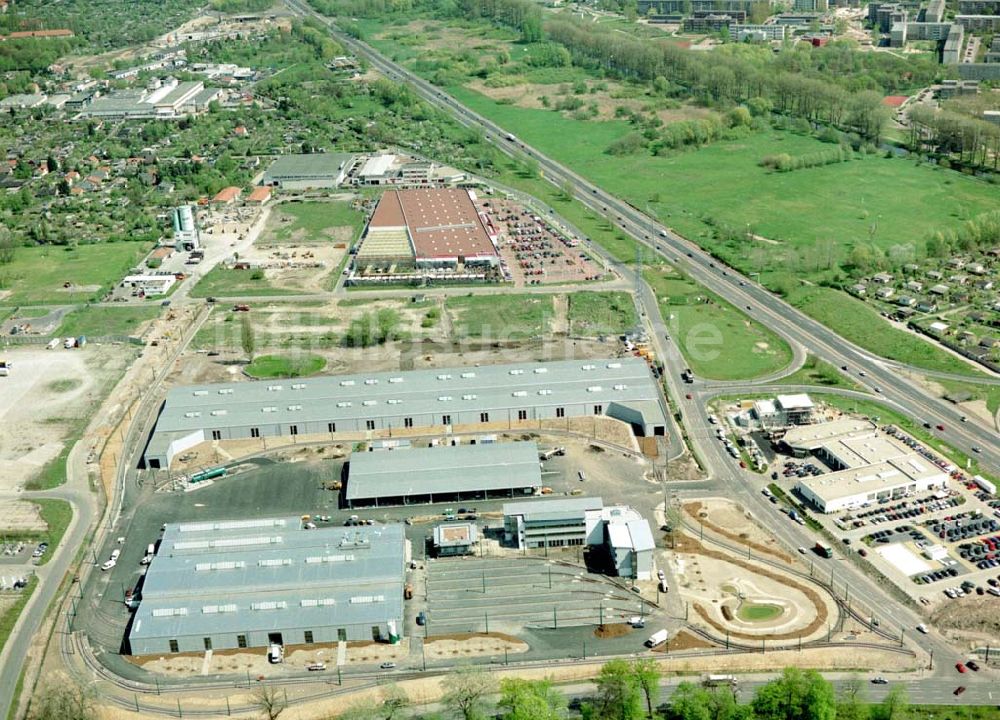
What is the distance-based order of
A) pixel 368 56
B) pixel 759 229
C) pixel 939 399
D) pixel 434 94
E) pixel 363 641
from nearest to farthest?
pixel 363 641 < pixel 939 399 < pixel 759 229 < pixel 434 94 < pixel 368 56

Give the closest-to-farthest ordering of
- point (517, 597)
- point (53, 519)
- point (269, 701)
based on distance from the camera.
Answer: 1. point (269, 701)
2. point (517, 597)
3. point (53, 519)

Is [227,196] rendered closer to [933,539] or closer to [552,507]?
[552,507]

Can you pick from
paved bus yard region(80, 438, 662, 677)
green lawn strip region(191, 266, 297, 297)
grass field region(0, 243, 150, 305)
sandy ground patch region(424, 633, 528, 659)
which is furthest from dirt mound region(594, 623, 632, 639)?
grass field region(0, 243, 150, 305)

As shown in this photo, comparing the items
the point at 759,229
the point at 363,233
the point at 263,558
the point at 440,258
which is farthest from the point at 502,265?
the point at 263,558

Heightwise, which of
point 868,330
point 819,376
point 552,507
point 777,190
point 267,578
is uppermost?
point 777,190

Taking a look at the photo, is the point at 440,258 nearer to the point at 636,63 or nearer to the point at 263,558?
the point at 263,558

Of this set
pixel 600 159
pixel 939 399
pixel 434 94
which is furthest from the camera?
pixel 434 94

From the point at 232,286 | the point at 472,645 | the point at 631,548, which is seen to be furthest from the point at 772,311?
the point at 232,286
